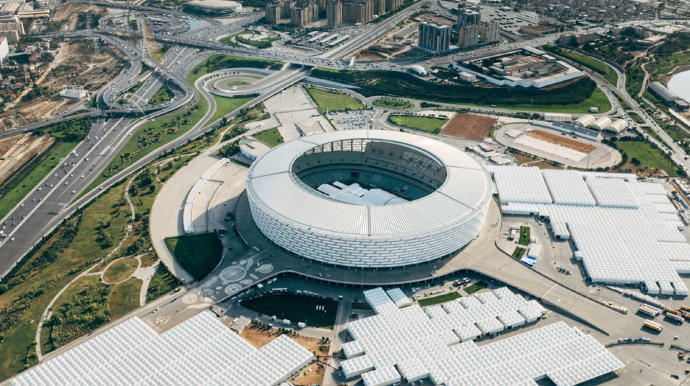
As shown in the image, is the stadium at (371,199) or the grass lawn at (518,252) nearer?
the stadium at (371,199)

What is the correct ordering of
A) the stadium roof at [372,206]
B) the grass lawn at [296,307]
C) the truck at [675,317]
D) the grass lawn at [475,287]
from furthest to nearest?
the grass lawn at [475,287] < the stadium roof at [372,206] < the grass lawn at [296,307] < the truck at [675,317]

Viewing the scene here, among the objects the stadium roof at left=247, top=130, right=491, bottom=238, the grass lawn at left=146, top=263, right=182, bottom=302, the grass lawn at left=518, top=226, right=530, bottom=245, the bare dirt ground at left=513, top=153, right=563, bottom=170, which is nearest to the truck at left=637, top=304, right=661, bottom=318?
the grass lawn at left=518, top=226, right=530, bottom=245

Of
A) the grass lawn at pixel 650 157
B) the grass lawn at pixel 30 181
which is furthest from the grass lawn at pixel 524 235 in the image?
the grass lawn at pixel 30 181

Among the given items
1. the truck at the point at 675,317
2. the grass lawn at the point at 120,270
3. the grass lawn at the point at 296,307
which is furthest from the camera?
the grass lawn at the point at 120,270

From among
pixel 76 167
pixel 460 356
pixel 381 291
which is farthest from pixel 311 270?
pixel 76 167

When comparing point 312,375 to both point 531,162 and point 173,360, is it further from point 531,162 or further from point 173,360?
point 531,162

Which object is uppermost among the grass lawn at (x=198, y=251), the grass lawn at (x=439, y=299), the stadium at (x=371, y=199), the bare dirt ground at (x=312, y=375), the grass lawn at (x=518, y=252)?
the stadium at (x=371, y=199)

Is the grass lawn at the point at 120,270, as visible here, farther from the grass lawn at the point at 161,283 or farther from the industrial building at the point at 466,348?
the industrial building at the point at 466,348
